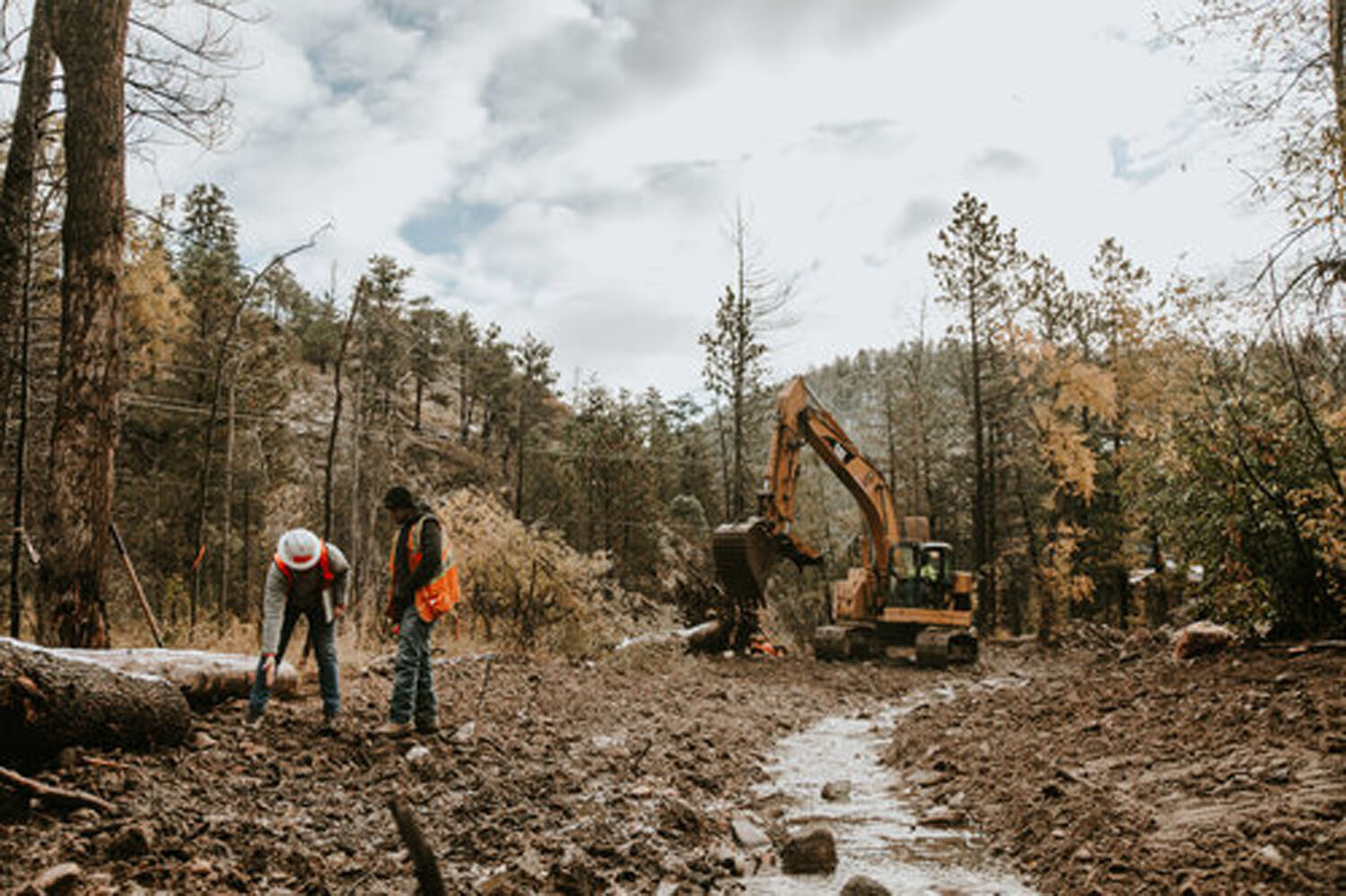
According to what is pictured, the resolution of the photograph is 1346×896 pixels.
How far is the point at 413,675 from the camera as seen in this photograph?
6.90m

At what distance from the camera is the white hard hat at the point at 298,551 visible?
22.6 ft

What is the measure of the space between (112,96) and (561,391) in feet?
131

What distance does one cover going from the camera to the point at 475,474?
5078 cm

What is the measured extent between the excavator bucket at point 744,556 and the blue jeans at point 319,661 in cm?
831

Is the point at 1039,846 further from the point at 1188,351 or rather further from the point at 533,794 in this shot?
the point at 1188,351

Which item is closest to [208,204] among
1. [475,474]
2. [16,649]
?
[475,474]

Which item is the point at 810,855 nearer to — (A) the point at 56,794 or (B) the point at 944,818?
(B) the point at 944,818

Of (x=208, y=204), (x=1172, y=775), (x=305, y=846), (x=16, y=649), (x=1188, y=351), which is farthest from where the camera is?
Answer: (x=208, y=204)

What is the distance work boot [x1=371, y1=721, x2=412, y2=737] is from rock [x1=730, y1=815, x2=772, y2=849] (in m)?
2.77

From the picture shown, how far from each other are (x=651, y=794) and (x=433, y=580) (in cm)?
253

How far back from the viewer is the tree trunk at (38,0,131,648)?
22.5 feet

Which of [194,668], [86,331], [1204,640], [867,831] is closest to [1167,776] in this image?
[867,831]

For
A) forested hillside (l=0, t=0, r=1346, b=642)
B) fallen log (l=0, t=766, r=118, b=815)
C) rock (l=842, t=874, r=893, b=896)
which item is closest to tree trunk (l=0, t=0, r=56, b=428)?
forested hillside (l=0, t=0, r=1346, b=642)

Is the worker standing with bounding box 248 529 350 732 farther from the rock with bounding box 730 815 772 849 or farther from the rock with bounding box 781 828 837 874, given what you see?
the rock with bounding box 781 828 837 874
